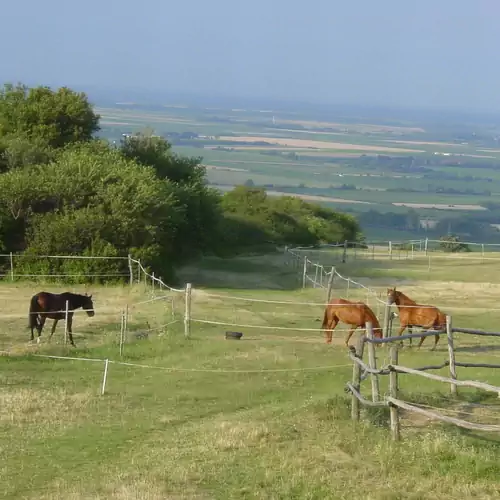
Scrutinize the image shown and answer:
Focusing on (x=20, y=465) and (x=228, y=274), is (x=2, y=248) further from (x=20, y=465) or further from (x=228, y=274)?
(x=20, y=465)

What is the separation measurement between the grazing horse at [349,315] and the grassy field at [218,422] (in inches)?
21.0

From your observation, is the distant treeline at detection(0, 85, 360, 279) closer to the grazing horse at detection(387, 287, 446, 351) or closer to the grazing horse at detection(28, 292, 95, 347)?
the grazing horse at detection(28, 292, 95, 347)

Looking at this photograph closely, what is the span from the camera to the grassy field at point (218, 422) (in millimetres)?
9852

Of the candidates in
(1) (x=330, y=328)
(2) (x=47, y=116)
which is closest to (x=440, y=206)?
(2) (x=47, y=116)

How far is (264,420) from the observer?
1272 centimetres

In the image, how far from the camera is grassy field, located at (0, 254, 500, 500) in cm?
985

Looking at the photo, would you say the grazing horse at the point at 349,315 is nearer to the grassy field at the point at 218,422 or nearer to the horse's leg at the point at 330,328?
the horse's leg at the point at 330,328

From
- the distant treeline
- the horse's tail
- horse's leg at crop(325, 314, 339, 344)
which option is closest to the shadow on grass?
horse's leg at crop(325, 314, 339, 344)

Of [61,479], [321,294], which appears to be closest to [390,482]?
[61,479]

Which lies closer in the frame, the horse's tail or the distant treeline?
the horse's tail

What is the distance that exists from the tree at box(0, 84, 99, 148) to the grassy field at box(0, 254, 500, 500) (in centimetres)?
2086

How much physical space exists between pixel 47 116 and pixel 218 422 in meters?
33.3

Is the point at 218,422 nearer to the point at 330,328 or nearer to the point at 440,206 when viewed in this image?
the point at 330,328

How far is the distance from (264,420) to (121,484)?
321 centimetres
